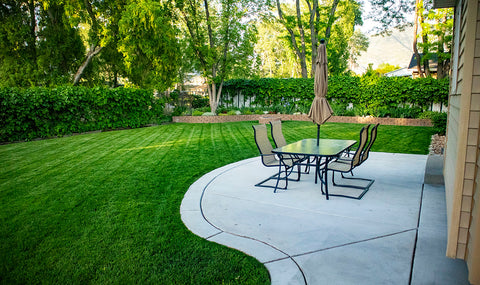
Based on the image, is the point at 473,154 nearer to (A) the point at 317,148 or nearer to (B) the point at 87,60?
(A) the point at 317,148

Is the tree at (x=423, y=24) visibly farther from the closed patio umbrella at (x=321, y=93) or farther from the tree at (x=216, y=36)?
the closed patio umbrella at (x=321, y=93)

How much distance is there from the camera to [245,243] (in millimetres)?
3369

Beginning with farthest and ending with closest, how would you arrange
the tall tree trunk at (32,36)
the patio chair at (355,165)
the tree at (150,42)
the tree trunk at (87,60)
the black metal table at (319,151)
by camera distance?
the tree trunk at (87,60)
the tall tree trunk at (32,36)
the tree at (150,42)
the patio chair at (355,165)
the black metal table at (319,151)

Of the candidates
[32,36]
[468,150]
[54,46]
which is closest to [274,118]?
[54,46]

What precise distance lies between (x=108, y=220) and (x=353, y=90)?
1602 centimetres

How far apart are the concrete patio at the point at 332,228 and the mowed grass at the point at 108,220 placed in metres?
0.29

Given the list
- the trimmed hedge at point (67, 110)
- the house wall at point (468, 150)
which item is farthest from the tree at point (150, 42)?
the house wall at point (468, 150)

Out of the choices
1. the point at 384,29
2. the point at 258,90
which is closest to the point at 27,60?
the point at 258,90

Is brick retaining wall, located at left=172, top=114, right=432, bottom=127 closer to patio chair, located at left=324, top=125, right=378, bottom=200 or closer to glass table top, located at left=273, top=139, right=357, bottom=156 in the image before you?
glass table top, located at left=273, top=139, right=357, bottom=156

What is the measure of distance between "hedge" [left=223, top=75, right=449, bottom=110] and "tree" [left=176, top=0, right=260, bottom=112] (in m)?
2.14

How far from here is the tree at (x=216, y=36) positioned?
18.3 metres

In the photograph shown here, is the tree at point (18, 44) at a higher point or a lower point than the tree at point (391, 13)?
lower

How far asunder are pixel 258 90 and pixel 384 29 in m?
12.4

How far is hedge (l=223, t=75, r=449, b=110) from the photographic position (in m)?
15.0
